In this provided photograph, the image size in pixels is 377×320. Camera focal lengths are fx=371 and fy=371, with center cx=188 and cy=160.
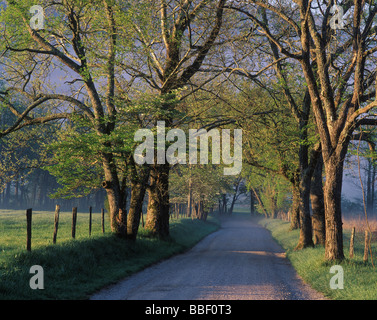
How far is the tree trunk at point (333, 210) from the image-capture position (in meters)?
13.9

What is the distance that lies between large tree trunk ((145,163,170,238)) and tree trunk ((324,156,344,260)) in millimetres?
9452

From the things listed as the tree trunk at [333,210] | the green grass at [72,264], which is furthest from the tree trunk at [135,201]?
the tree trunk at [333,210]

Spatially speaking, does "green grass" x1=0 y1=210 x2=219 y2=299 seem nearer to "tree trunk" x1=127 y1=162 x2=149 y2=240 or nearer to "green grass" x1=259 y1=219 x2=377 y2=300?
"tree trunk" x1=127 y1=162 x2=149 y2=240

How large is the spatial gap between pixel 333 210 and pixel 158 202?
35.2ft

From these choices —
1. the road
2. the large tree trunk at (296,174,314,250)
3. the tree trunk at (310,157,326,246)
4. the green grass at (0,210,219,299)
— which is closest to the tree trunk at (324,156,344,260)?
the road

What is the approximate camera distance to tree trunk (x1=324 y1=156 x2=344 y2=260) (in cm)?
1391

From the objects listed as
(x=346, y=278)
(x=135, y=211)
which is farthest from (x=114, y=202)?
(x=346, y=278)

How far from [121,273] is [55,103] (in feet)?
34.8

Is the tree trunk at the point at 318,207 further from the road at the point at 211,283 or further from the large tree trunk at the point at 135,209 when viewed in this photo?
the large tree trunk at the point at 135,209

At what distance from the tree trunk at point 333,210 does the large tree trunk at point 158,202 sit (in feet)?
31.0

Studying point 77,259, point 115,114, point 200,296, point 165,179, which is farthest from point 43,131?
point 200,296

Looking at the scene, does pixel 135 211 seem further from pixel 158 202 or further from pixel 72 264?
pixel 72 264

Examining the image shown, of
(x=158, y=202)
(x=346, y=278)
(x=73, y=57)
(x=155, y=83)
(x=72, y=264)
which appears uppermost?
(x=73, y=57)

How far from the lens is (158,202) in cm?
2203
